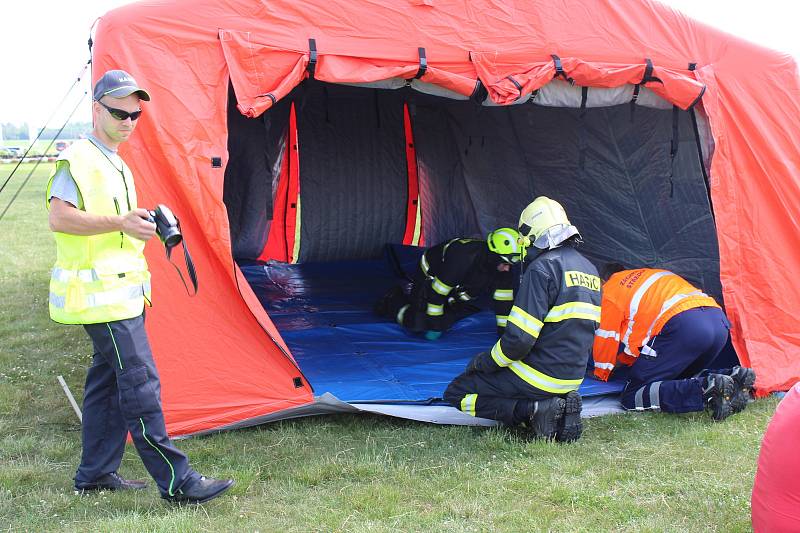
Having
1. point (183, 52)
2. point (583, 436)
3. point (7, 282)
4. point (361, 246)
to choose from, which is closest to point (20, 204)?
point (7, 282)

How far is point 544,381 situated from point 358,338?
2038mm

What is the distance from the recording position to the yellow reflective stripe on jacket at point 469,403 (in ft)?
13.8

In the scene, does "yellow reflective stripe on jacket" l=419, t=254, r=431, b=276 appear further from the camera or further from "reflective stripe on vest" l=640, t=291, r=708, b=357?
the camera

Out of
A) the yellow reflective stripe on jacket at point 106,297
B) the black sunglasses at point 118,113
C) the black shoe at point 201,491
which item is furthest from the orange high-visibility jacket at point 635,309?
the black sunglasses at point 118,113

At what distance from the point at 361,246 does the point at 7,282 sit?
4.02 meters

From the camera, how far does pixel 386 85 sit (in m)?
4.51

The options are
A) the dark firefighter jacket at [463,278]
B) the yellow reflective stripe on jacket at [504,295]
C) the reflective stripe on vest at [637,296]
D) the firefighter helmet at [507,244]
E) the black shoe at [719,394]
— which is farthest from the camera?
the dark firefighter jacket at [463,278]

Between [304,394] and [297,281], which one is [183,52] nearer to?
[304,394]

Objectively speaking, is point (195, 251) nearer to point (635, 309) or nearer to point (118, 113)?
point (118, 113)

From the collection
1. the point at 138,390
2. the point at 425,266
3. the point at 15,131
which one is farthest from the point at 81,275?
the point at 15,131

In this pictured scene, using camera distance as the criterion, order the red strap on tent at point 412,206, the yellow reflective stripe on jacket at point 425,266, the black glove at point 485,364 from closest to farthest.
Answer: the black glove at point 485,364 < the yellow reflective stripe on jacket at point 425,266 < the red strap on tent at point 412,206

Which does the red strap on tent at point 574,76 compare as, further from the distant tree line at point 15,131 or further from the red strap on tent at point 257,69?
the distant tree line at point 15,131

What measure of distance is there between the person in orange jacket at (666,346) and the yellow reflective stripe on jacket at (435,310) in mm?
1238

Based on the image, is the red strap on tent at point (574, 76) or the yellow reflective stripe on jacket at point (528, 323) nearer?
the yellow reflective stripe on jacket at point (528, 323)
